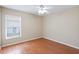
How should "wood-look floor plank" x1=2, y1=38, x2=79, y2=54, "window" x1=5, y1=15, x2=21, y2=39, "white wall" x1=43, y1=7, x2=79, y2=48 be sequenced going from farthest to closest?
"white wall" x1=43, y1=7, x2=79, y2=48
"wood-look floor plank" x1=2, y1=38, x2=79, y2=54
"window" x1=5, y1=15, x2=21, y2=39

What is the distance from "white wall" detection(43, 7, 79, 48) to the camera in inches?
83.9

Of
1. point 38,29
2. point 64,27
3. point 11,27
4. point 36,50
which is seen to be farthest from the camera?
point 38,29

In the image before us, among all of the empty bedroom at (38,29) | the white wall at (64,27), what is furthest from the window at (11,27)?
the white wall at (64,27)

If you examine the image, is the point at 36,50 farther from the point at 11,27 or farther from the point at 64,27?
the point at 64,27

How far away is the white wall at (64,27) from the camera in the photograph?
213 cm

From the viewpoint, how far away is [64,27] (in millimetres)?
2467

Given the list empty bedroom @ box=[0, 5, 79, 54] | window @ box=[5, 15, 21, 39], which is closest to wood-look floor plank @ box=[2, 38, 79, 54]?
empty bedroom @ box=[0, 5, 79, 54]

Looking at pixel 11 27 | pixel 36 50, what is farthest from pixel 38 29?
pixel 11 27

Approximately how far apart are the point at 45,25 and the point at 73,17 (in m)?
1.14

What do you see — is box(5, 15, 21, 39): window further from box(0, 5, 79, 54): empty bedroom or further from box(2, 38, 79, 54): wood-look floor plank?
box(2, 38, 79, 54): wood-look floor plank

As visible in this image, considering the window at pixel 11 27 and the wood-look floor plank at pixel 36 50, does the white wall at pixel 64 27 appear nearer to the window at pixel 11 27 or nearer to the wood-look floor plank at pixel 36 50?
the wood-look floor plank at pixel 36 50

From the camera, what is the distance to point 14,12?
→ 2.18 metres

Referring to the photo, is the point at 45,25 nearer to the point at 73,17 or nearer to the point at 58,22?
the point at 58,22
